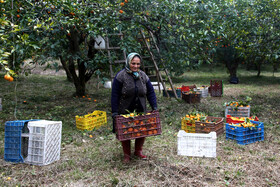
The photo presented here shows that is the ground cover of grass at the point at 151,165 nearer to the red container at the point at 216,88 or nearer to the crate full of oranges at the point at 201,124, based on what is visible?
the crate full of oranges at the point at 201,124

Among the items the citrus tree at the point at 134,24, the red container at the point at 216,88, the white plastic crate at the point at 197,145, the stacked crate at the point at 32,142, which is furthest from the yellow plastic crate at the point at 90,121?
the red container at the point at 216,88

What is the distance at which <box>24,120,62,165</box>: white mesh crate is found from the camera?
434 cm

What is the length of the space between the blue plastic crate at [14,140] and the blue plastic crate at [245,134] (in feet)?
12.5

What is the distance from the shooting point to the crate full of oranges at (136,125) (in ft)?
13.1

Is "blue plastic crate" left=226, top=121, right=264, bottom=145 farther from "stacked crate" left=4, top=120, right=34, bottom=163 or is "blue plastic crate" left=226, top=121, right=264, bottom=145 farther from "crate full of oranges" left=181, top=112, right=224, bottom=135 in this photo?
"stacked crate" left=4, top=120, right=34, bottom=163

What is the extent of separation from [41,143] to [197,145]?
2.56 meters

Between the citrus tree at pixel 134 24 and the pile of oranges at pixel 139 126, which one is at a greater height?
the citrus tree at pixel 134 24

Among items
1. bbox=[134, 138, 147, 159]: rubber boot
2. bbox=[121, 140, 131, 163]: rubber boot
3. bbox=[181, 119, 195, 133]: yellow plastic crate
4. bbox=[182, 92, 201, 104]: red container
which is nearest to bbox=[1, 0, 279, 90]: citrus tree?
bbox=[182, 92, 201, 104]: red container

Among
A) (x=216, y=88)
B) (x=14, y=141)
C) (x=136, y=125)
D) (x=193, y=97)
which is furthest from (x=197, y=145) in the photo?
(x=216, y=88)

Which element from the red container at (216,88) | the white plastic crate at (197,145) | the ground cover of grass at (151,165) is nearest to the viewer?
the ground cover of grass at (151,165)

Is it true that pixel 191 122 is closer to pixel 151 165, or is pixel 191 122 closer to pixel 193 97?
pixel 151 165

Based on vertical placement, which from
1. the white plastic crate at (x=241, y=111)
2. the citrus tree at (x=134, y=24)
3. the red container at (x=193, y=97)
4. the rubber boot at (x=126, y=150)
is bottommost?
the rubber boot at (x=126, y=150)

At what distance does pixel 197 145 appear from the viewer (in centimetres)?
481

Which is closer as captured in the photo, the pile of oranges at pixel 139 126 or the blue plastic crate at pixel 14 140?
the pile of oranges at pixel 139 126
